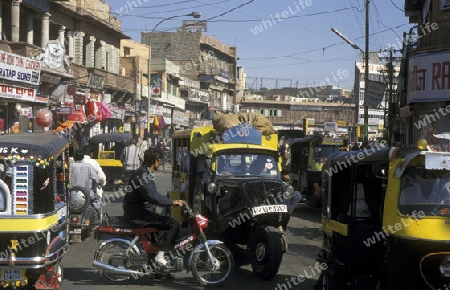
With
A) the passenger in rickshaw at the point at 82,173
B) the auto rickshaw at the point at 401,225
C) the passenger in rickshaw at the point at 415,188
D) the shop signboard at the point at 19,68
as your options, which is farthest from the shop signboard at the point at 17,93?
the passenger in rickshaw at the point at 415,188

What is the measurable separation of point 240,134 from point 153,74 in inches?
1662

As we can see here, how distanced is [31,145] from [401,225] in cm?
415

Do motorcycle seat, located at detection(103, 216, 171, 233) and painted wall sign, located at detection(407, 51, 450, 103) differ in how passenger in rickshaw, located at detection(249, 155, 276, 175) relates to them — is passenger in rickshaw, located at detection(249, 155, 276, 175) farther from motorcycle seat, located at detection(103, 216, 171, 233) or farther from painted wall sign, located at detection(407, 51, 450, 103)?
painted wall sign, located at detection(407, 51, 450, 103)

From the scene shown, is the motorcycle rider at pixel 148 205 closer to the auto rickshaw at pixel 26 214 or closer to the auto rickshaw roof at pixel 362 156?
the auto rickshaw at pixel 26 214

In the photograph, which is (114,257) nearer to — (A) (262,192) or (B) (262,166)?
(A) (262,192)

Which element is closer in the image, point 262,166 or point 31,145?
point 31,145

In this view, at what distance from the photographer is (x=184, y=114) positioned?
216 ft

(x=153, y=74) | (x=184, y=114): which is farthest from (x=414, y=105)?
(x=184, y=114)

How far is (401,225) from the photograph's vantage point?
5.88 metres

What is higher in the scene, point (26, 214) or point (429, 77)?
point (429, 77)

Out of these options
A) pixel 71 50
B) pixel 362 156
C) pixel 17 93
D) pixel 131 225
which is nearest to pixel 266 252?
pixel 131 225

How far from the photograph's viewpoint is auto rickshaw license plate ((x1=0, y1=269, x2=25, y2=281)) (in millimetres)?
6906

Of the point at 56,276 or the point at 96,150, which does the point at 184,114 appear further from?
the point at 56,276

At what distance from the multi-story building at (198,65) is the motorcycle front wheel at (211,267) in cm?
5859
